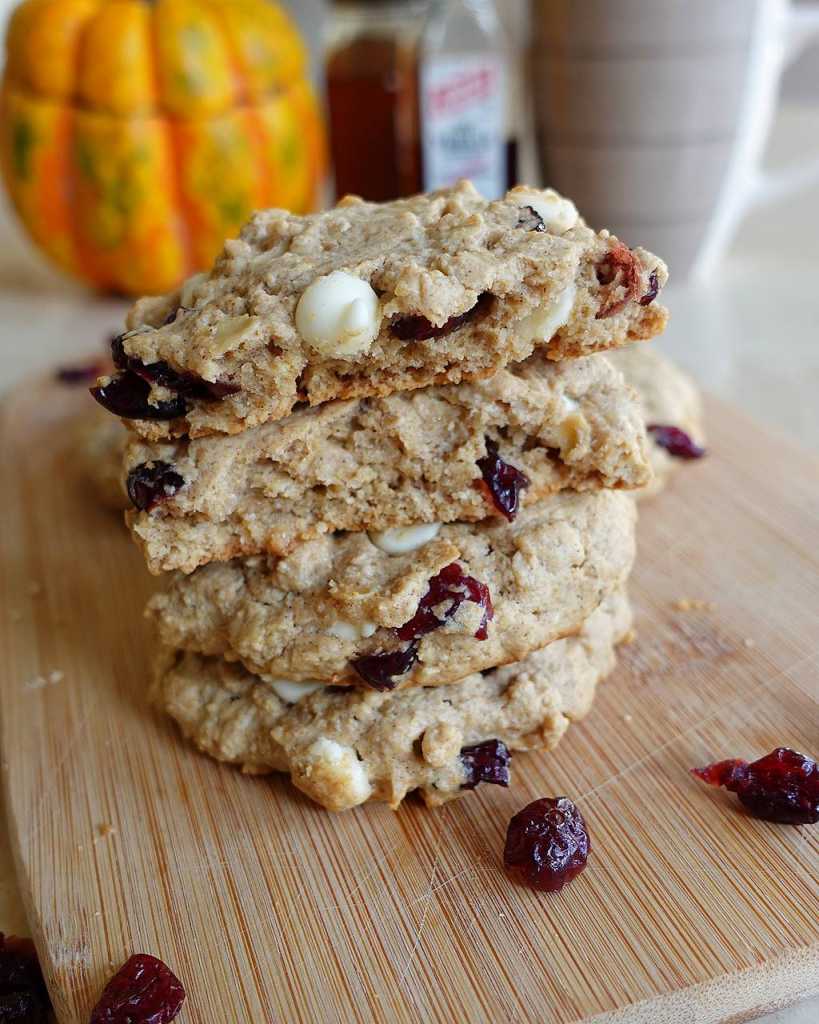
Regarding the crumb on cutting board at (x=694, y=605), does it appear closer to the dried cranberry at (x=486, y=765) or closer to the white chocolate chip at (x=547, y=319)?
the dried cranberry at (x=486, y=765)

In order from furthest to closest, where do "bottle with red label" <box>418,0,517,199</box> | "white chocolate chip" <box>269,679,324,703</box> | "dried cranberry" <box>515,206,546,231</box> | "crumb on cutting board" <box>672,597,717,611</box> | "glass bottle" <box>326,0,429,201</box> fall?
1. "glass bottle" <box>326,0,429,201</box>
2. "bottle with red label" <box>418,0,517,199</box>
3. "crumb on cutting board" <box>672,597,717,611</box>
4. "white chocolate chip" <box>269,679,324,703</box>
5. "dried cranberry" <box>515,206,546,231</box>

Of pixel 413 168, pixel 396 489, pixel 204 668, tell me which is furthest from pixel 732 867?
pixel 413 168

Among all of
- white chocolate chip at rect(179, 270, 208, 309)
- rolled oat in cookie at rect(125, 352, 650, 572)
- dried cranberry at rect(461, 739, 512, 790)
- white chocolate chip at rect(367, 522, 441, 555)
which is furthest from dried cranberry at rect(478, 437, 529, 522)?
white chocolate chip at rect(179, 270, 208, 309)

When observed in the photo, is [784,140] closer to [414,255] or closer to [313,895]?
[414,255]

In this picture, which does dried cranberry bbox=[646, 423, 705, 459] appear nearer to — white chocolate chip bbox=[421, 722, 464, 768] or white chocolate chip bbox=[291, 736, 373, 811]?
white chocolate chip bbox=[421, 722, 464, 768]

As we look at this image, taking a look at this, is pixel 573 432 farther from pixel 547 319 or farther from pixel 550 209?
pixel 550 209

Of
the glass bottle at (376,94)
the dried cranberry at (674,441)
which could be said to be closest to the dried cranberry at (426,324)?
the dried cranberry at (674,441)
